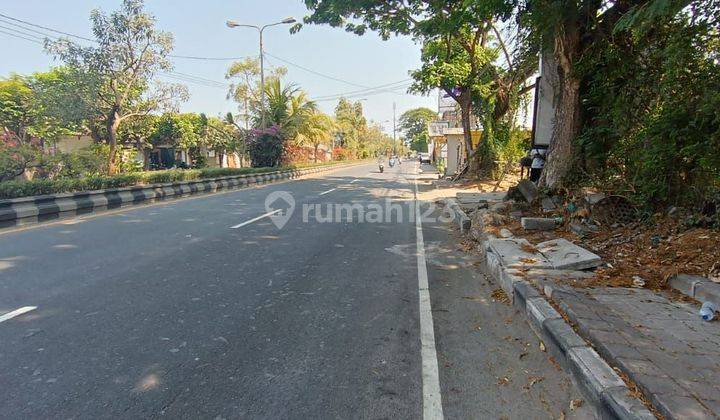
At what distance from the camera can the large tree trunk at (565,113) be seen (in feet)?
28.1

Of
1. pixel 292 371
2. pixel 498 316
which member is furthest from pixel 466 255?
pixel 292 371

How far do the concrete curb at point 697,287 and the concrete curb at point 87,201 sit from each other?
1212 centimetres

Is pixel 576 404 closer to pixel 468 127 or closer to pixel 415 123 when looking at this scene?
pixel 468 127

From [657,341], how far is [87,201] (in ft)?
42.3

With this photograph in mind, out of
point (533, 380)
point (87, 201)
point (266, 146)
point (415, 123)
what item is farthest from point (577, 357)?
point (415, 123)

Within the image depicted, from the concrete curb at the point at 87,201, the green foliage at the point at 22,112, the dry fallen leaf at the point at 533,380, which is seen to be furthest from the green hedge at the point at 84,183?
the dry fallen leaf at the point at 533,380

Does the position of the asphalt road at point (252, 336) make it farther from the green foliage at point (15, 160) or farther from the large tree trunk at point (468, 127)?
the large tree trunk at point (468, 127)

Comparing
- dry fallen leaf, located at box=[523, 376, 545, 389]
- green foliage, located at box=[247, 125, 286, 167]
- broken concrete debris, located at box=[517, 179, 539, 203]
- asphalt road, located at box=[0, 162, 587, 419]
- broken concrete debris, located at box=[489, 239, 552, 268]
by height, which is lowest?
dry fallen leaf, located at box=[523, 376, 545, 389]

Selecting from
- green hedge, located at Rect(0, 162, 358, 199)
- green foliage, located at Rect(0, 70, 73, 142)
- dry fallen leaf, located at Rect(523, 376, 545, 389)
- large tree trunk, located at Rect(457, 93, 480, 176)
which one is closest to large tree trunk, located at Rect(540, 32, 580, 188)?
dry fallen leaf, located at Rect(523, 376, 545, 389)

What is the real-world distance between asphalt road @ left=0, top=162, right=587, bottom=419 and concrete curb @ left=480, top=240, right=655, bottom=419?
129mm

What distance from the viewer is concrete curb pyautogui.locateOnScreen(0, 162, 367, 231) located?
9.59 m

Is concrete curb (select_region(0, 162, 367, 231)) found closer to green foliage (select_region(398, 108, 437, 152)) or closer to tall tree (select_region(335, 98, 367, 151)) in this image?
tall tree (select_region(335, 98, 367, 151))

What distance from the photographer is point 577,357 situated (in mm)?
3152

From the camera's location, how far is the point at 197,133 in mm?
35750
